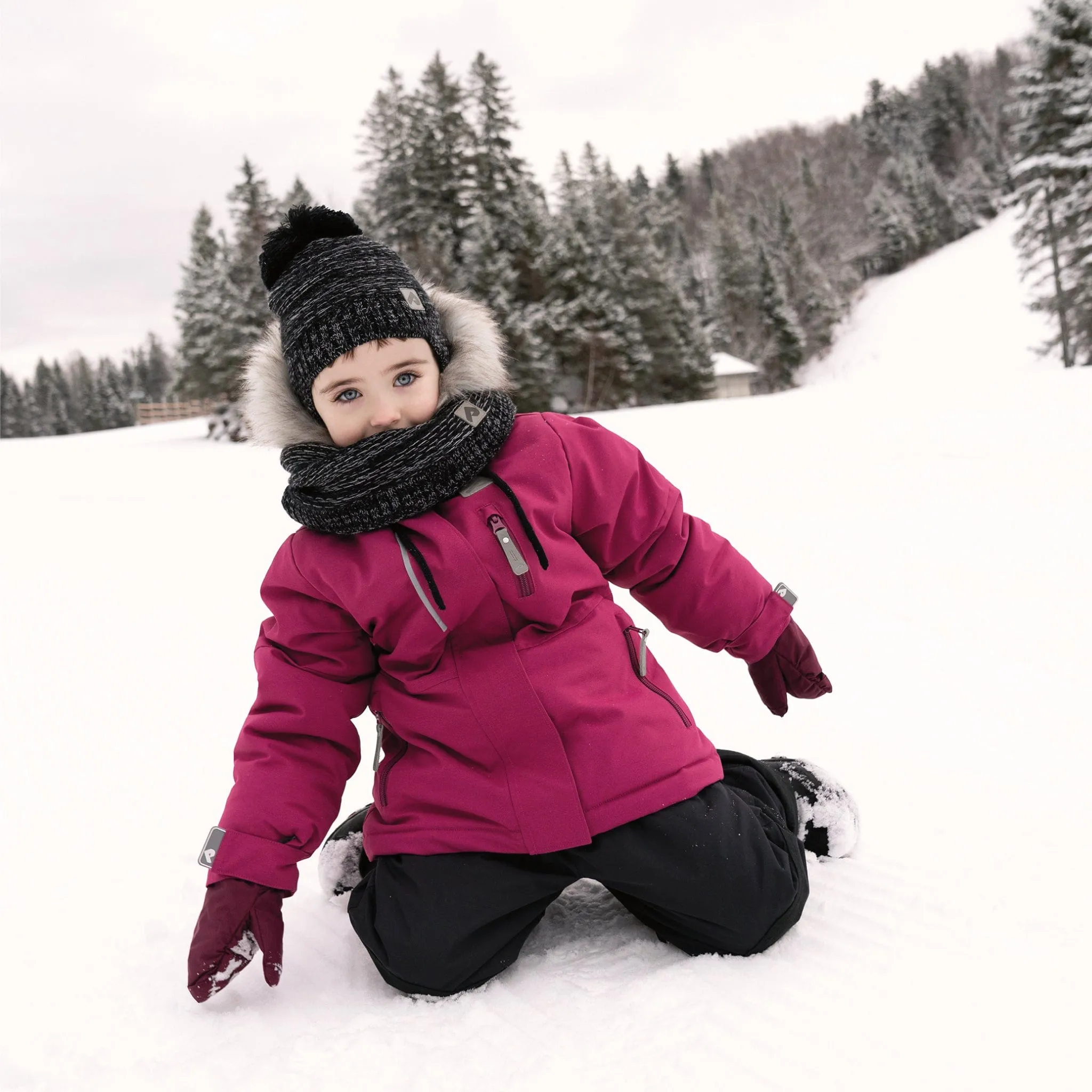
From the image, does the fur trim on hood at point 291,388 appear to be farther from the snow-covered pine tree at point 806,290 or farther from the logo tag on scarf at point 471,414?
the snow-covered pine tree at point 806,290

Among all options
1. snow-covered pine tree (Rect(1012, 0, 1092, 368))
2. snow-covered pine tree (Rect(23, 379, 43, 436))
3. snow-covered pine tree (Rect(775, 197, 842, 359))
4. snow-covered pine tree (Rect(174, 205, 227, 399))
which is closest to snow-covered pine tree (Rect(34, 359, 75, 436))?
snow-covered pine tree (Rect(23, 379, 43, 436))

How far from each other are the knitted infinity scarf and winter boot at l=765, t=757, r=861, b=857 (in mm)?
932

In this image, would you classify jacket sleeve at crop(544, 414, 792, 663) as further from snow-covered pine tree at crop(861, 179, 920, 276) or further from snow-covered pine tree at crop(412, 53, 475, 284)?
snow-covered pine tree at crop(861, 179, 920, 276)

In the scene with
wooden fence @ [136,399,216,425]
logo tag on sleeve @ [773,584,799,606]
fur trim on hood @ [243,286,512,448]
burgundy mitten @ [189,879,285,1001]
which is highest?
wooden fence @ [136,399,216,425]

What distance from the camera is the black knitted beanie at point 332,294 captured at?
5.80ft

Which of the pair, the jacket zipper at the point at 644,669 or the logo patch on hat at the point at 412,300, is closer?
the jacket zipper at the point at 644,669

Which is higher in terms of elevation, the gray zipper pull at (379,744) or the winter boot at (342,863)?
the gray zipper pull at (379,744)

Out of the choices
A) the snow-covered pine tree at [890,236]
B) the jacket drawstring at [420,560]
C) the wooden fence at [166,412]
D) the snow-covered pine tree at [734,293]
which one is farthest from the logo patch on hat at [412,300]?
the snow-covered pine tree at [890,236]

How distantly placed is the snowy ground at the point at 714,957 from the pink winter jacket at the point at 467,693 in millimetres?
260

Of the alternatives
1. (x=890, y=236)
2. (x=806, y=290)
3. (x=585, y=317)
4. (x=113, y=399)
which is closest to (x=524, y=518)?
(x=585, y=317)

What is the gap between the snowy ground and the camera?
127cm

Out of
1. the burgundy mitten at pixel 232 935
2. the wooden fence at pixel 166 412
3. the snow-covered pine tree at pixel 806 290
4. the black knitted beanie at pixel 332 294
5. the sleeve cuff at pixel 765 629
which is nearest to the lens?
the burgundy mitten at pixel 232 935

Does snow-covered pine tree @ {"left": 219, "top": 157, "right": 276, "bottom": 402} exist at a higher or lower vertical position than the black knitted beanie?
higher

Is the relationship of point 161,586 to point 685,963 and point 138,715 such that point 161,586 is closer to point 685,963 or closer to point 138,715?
point 138,715
